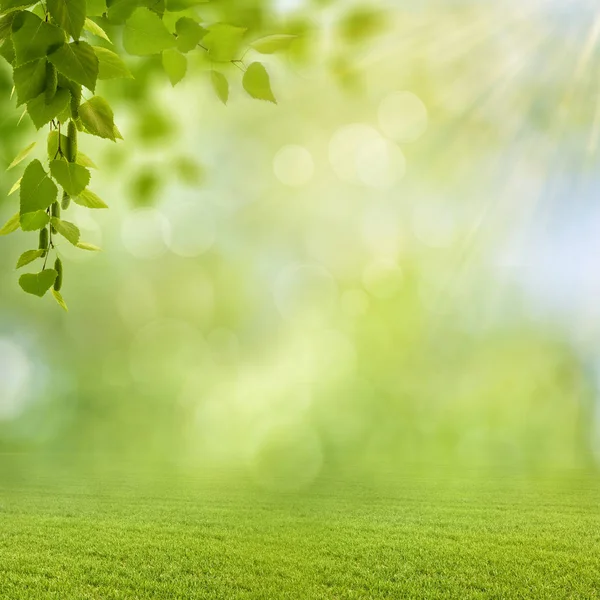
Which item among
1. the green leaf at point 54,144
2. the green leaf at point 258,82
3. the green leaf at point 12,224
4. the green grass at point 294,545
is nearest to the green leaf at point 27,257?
the green leaf at point 12,224

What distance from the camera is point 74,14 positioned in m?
0.78

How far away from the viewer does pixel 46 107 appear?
33.6 inches

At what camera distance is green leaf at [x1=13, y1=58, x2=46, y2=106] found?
0.80 m

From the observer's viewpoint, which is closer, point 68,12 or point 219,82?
point 68,12

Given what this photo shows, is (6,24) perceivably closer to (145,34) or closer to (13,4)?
(13,4)

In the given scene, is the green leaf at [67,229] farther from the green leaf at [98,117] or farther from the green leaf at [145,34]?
the green leaf at [145,34]

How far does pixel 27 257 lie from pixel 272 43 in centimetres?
58

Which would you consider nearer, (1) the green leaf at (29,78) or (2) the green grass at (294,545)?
(1) the green leaf at (29,78)

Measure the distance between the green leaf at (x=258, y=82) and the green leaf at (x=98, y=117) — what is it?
0.72ft

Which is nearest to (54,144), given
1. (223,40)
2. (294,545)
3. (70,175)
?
(70,175)

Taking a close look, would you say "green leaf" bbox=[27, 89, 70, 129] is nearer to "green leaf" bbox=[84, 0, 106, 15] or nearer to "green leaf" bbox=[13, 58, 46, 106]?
"green leaf" bbox=[13, 58, 46, 106]

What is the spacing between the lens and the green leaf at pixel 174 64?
0.98m

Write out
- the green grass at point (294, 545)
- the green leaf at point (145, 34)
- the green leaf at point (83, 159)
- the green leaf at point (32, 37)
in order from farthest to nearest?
the green grass at point (294, 545)
the green leaf at point (83, 159)
the green leaf at point (145, 34)
the green leaf at point (32, 37)

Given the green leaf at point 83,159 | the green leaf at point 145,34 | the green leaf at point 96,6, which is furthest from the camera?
the green leaf at point 83,159
